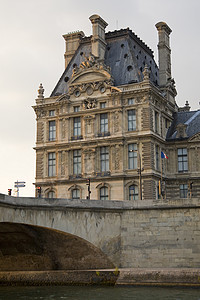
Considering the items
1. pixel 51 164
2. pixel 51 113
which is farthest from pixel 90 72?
pixel 51 164

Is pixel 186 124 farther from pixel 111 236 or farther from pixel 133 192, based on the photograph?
pixel 111 236

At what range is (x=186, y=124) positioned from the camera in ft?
193

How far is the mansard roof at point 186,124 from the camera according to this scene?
58.2 metres

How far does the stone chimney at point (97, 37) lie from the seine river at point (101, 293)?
3659 centimetres

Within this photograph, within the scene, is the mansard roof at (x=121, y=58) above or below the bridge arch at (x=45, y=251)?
above

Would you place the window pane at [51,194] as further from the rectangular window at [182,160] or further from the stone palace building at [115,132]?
the rectangular window at [182,160]

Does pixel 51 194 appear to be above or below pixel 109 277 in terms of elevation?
above

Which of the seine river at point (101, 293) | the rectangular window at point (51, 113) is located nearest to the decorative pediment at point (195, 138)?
the rectangular window at point (51, 113)

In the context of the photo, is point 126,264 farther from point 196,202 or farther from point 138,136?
→ point 138,136

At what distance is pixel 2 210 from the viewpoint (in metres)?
27.2

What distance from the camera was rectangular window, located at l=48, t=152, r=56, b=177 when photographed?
58531mm

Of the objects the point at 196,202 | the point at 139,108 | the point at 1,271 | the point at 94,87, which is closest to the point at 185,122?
the point at 139,108

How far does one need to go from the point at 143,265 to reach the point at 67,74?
3542cm

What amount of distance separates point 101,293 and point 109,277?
9.67 ft
